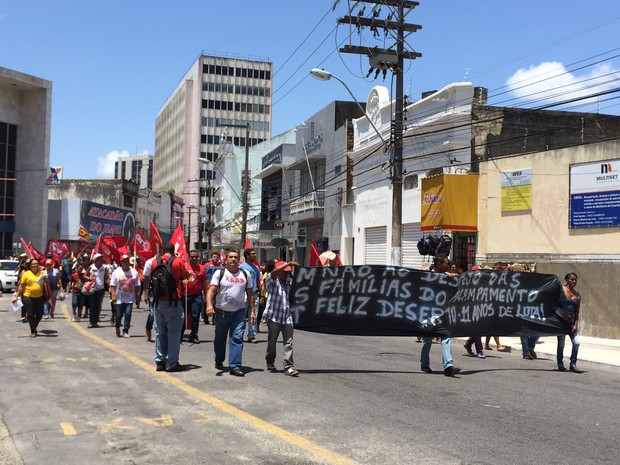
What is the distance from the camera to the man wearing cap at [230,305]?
9719mm

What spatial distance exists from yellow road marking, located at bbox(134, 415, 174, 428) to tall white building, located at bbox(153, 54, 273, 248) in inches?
4404

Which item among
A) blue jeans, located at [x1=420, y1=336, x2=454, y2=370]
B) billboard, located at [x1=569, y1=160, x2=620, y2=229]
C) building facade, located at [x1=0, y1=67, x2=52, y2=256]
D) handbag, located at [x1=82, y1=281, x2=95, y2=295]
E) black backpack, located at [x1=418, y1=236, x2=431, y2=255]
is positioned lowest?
blue jeans, located at [x1=420, y1=336, x2=454, y2=370]

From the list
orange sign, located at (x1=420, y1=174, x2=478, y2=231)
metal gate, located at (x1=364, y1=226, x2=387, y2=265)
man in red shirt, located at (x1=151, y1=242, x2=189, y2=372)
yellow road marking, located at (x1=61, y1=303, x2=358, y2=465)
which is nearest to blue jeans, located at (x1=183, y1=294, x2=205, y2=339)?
yellow road marking, located at (x1=61, y1=303, x2=358, y2=465)

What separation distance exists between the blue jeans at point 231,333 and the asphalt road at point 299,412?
0.27m

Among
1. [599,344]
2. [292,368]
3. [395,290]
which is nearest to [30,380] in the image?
[292,368]

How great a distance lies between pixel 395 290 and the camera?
438 inches

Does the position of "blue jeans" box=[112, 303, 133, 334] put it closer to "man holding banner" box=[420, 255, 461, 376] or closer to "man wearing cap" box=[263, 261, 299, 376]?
"man wearing cap" box=[263, 261, 299, 376]

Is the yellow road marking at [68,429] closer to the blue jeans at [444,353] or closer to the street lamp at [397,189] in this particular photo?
the blue jeans at [444,353]

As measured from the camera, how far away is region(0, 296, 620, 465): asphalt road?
5.84 metres

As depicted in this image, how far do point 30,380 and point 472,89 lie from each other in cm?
2005

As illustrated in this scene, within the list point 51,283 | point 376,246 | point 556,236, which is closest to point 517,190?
point 556,236

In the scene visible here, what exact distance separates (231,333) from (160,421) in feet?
9.86

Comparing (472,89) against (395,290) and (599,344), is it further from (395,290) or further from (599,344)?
(395,290)

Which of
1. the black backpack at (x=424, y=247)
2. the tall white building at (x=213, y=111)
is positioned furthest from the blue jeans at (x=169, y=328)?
the tall white building at (x=213, y=111)
